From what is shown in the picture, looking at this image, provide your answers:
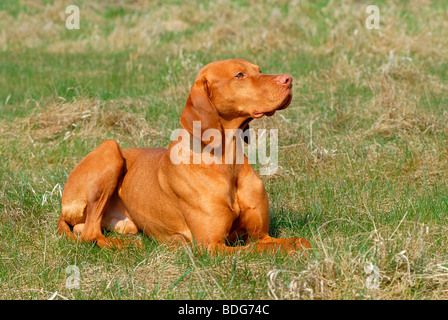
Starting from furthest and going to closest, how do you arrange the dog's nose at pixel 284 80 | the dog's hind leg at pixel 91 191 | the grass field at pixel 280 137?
the dog's hind leg at pixel 91 191
the dog's nose at pixel 284 80
the grass field at pixel 280 137

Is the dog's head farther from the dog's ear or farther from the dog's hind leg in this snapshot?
the dog's hind leg

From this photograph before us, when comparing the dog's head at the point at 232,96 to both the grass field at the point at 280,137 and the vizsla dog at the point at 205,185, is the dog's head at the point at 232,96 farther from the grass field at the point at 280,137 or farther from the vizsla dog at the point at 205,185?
the grass field at the point at 280,137

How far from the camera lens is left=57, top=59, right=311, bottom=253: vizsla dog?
3.40 metres

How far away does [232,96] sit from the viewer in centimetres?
343

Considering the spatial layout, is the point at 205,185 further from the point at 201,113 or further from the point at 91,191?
the point at 91,191

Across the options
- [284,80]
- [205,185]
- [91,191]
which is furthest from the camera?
[91,191]

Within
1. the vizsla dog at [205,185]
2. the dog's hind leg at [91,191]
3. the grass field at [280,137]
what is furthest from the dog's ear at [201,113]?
the dog's hind leg at [91,191]

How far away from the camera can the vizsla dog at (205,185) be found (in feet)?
11.1

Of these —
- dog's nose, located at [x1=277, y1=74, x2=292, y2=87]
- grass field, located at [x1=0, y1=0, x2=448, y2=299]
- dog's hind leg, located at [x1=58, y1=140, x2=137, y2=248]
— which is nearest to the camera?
grass field, located at [x1=0, y1=0, x2=448, y2=299]

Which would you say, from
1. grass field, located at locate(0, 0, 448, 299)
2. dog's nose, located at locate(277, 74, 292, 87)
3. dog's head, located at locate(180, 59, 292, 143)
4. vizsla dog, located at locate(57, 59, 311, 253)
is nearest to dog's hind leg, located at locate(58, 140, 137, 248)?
vizsla dog, located at locate(57, 59, 311, 253)

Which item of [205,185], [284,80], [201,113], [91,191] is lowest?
[91,191]

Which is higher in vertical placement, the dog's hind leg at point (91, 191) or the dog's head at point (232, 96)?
the dog's head at point (232, 96)

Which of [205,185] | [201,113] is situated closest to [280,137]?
[205,185]

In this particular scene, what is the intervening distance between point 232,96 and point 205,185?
53 centimetres
